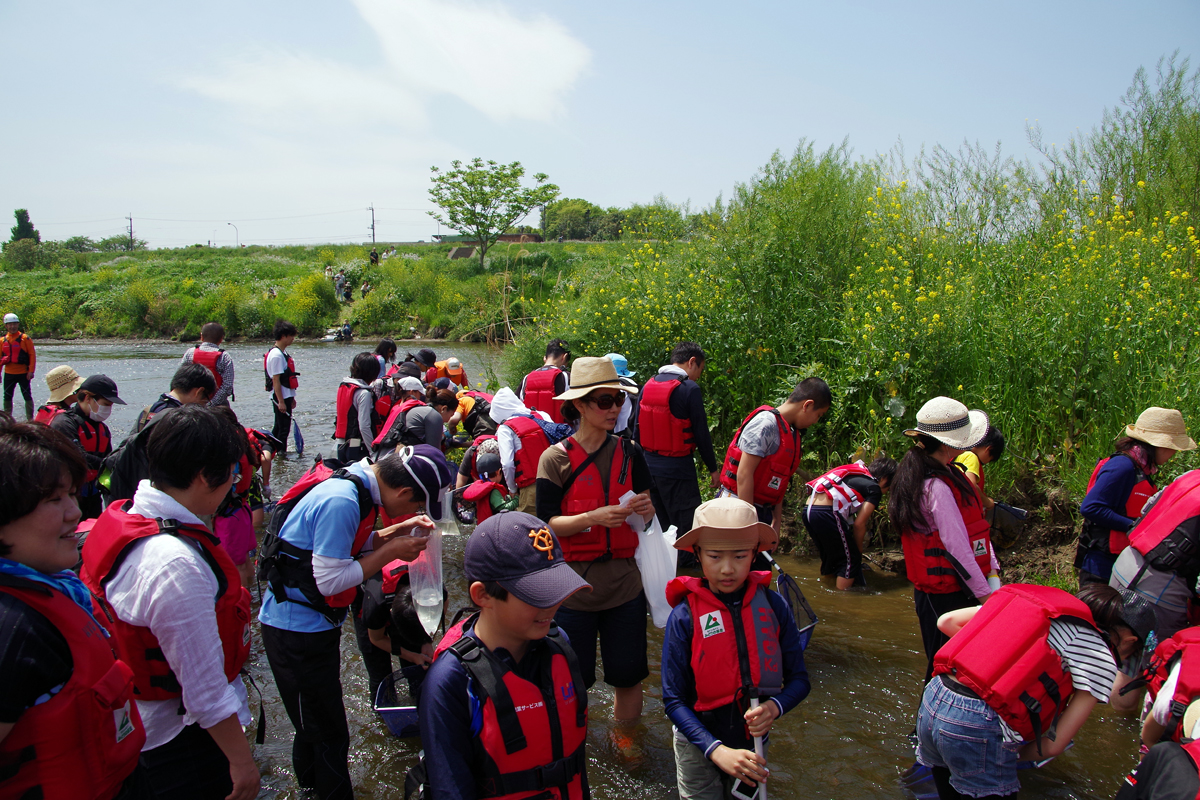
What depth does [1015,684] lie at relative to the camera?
2.35 meters

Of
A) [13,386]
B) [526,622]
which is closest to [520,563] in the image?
[526,622]

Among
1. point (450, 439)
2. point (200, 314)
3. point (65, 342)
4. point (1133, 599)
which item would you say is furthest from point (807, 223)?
point (65, 342)

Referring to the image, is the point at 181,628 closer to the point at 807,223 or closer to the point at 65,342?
the point at 807,223

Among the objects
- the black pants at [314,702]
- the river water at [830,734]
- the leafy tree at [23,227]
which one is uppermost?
the leafy tree at [23,227]

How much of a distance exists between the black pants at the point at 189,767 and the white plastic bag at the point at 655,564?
188 cm

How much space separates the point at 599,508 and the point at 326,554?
3.97 ft

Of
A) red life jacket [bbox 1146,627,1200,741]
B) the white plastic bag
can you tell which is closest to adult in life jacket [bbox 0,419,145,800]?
the white plastic bag

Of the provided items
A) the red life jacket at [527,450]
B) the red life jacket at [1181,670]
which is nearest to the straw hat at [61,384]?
the red life jacket at [527,450]

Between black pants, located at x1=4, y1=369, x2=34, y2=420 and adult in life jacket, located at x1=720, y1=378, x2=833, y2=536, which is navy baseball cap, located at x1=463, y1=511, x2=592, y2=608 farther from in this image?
black pants, located at x1=4, y1=369, x2=34, y2=420

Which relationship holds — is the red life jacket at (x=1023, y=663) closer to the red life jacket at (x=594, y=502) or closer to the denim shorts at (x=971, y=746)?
the denim shorts at (x=971, y=746)

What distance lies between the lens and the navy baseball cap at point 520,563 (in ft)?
6.11

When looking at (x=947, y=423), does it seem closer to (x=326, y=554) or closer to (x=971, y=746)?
(x=971, y=746)

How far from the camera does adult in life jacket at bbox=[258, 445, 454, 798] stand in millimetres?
2756

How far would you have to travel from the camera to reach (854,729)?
4.08m
